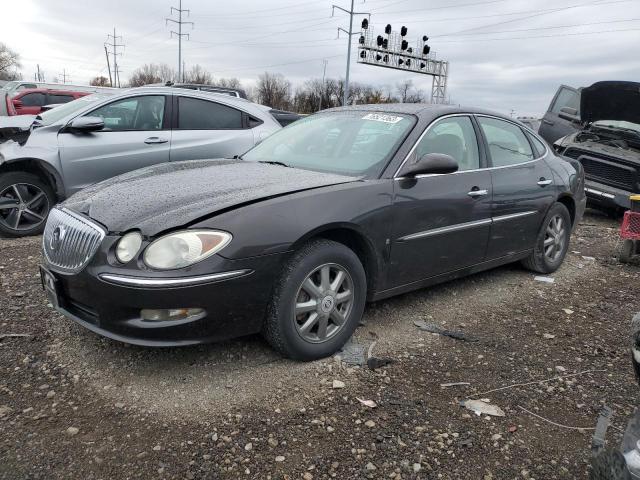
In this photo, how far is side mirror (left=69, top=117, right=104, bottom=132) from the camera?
18.5ft

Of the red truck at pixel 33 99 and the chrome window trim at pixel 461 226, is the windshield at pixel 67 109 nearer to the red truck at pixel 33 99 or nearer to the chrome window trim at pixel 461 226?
the chrome window trim at pixel 461 226

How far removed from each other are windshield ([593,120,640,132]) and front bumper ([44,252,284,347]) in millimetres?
8156

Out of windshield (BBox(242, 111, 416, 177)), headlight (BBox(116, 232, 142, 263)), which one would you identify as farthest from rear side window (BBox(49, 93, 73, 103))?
headlight (BBox(116, 232, 142, 263))

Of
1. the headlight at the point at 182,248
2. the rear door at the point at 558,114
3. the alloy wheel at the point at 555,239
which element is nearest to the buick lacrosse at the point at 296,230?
the headlight at the point at 182,248

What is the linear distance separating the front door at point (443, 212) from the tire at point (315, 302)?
0.42 m

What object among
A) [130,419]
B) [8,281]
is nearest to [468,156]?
[130,419]

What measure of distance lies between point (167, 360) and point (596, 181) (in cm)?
780

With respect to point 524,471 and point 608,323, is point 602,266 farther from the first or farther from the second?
point 524,471

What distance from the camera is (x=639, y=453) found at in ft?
5.34

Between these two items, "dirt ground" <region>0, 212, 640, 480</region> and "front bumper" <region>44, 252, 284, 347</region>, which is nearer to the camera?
"dirt ground" <region>0, 212, 640, 480</region>

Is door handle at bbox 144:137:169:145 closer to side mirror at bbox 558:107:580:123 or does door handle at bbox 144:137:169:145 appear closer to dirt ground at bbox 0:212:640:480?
dirt ground at bbox 0:212:640:480

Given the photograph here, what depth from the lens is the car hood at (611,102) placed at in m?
8.14

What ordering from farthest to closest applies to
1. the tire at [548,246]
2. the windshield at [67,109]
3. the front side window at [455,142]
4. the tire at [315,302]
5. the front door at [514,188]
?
the windshield at [67,109], the tire at [548,246], the front door at [514,188], the front side window at [455,142], the tire at [315,302]

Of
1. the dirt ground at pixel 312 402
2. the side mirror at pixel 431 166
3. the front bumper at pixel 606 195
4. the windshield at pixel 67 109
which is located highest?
the windshield at pixel 67 109
